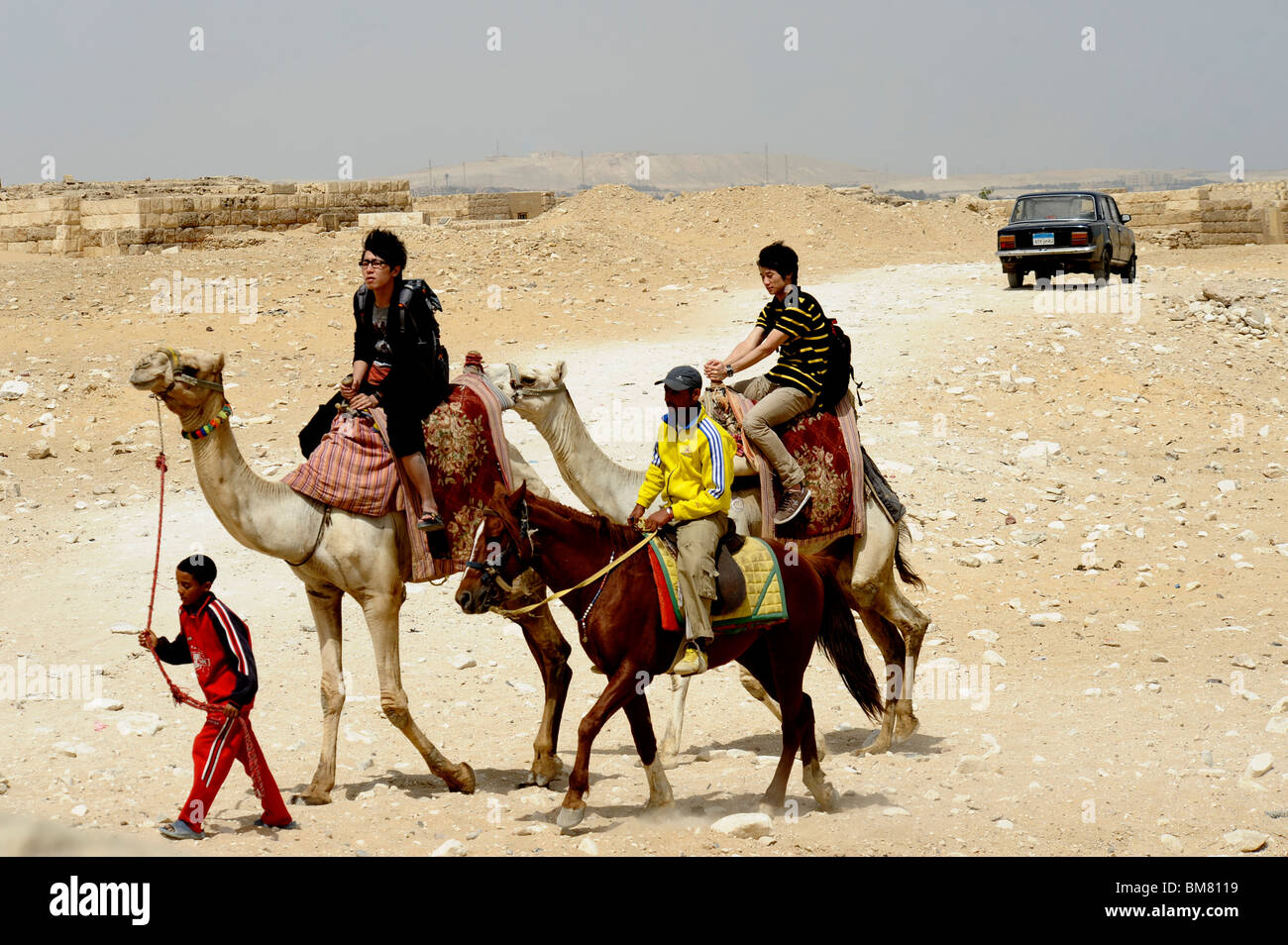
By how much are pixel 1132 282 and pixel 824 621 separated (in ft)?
60.0

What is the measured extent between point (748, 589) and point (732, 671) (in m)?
3.64

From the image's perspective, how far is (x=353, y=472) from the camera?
7.16 metres

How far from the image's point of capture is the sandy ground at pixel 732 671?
22.0 ft

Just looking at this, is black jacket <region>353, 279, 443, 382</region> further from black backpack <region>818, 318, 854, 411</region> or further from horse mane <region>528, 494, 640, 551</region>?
black backpack <region>818, 318, 854, 411</region>

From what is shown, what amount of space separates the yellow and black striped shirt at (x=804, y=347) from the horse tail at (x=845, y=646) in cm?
124

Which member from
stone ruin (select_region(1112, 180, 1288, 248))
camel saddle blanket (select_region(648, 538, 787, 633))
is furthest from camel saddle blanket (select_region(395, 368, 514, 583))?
stone ruin (select_region(1112, 180, 1288, 248))

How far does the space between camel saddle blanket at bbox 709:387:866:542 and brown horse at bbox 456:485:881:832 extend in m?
1.11

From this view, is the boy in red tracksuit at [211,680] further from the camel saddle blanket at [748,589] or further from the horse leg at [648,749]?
the camel saddle blanket at [748,589]

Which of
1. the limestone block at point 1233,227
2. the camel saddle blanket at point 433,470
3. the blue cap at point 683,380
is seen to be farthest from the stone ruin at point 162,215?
the blue cap at point 683,380

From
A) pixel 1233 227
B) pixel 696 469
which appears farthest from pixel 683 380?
pixel 1233 227

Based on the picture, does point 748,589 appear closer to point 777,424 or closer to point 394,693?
point 777,424

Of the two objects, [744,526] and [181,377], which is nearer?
[181,377]

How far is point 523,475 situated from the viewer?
323 inches

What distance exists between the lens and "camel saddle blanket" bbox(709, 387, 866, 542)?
798 centimetres
